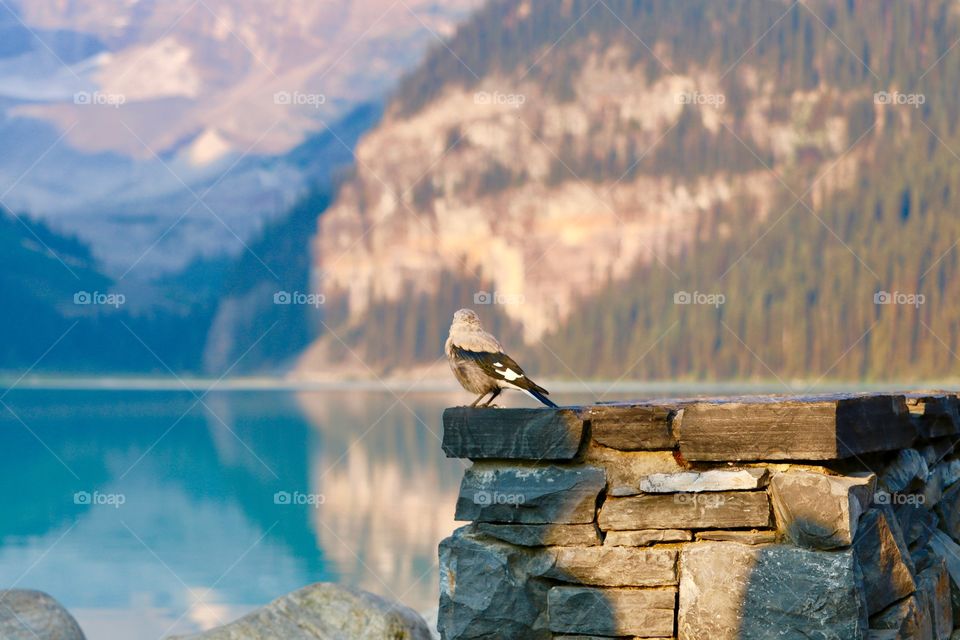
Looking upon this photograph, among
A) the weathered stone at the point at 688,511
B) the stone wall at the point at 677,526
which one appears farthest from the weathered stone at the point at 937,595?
the weathered stone at the point at 688,511

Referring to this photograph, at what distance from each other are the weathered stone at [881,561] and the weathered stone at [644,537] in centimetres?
60

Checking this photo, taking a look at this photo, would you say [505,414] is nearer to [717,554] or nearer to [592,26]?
[717,554]

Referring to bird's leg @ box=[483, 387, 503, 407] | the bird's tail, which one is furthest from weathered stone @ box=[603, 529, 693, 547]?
bird's leg @ box=[483, 387, 503, 407]

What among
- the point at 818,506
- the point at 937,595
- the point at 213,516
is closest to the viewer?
the point at 818,506

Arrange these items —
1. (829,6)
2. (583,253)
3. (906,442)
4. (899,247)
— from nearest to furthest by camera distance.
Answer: (906,442) → (899,247) → (583,253) → (829,6)

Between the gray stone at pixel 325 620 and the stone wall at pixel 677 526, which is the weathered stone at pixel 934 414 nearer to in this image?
the stone wall at pixel 677 526

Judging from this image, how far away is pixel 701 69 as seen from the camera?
315 feet

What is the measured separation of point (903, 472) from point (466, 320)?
1.91 m

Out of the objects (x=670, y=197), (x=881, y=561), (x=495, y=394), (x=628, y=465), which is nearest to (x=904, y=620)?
(x=881, y=561)

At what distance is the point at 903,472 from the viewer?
4762 millimetres

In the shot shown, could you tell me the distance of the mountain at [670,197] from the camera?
77938mm

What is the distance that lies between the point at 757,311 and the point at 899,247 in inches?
415

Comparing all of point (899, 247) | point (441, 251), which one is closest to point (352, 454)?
point (899, 247)

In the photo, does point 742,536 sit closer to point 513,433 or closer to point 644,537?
point 644,537
